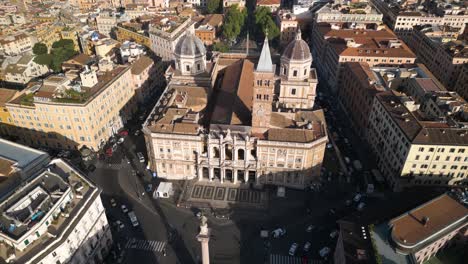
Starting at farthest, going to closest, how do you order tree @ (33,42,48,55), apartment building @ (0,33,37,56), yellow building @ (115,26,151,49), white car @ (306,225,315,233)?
tree @ (33,42,48,55) < yellow building @ (115,26,151,49) < apartment building @ (0,33,37,56) < white car @ (306,225,315,233)

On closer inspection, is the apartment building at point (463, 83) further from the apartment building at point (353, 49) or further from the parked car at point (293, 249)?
the parked car at point (293, 249)

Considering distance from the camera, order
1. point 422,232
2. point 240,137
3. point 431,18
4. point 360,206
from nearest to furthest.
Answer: point 422,232, point 360,206, point 240,137, point 431,18

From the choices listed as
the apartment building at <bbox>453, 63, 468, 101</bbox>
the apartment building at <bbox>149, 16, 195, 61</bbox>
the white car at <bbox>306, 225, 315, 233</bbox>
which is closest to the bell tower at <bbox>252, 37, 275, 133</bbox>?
the white car at <bbox>306, 225, 315, 233</bbox>

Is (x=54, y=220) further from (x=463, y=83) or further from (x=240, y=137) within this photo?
(x=463, y=83)

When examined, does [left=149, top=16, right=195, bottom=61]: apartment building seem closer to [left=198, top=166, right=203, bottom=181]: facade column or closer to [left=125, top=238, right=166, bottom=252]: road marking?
[left=198, top=166, right=203, bottom=181]: facade column

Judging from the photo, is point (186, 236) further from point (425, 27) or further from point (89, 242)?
point (425, 27)

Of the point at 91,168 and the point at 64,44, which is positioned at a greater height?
the point at 64,44

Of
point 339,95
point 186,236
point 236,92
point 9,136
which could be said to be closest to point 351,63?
point 339,95

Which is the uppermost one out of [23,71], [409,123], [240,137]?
[409,123]

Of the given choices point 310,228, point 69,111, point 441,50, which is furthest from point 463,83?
point 69,111
